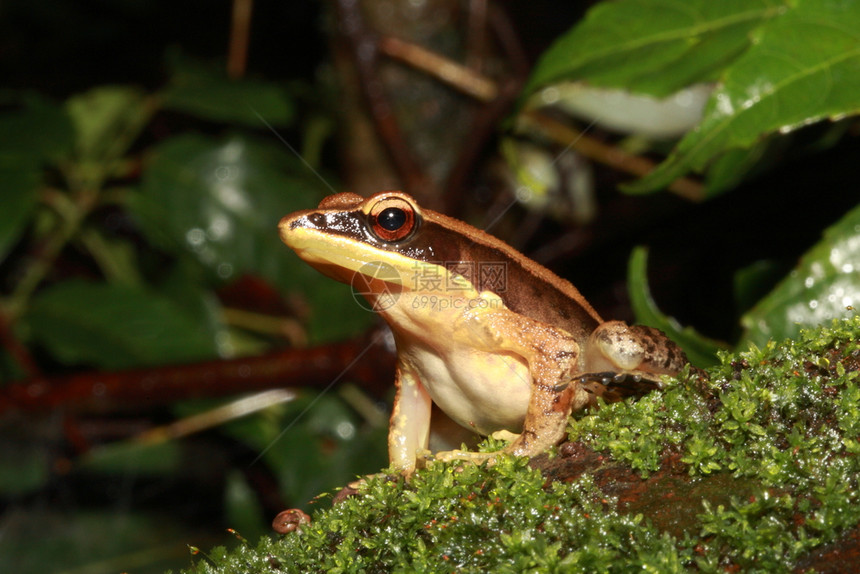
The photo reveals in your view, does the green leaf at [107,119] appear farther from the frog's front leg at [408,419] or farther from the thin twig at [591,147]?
the frog's front leg at [408,419]

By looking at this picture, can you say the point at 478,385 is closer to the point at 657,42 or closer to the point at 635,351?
the point at 635,351

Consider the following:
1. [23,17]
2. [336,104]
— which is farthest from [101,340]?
[23,17]

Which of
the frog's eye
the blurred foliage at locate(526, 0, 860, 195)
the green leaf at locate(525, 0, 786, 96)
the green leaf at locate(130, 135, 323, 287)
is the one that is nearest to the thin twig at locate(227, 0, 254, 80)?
the green leaf at locate(130, 135, 323, 287)

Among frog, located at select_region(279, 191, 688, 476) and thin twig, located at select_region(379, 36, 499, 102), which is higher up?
thin twig, located at select_region(379, 36, 499, 102)

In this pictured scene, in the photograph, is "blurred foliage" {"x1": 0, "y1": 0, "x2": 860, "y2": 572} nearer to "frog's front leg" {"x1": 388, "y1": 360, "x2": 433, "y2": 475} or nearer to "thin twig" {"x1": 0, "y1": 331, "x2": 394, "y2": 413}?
"thin twig" {"x1": 0, "y1": 331, "x2": 394, "y2": 413}

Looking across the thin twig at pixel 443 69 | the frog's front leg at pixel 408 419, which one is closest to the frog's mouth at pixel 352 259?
the frog's front leg at pixel 408 419

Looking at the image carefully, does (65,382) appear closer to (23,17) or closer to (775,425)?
(23,17)
